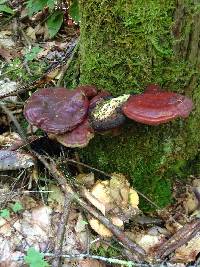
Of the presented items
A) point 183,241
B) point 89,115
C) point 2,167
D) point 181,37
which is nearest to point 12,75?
point 2,167

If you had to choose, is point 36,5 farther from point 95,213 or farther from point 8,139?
point 95,213

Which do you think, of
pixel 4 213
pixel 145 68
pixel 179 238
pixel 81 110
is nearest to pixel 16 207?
pixel 4 213

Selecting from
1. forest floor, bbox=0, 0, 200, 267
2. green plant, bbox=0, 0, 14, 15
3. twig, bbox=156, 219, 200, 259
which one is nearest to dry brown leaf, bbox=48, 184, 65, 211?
forest floor, bbox=0, 0, 200, 267

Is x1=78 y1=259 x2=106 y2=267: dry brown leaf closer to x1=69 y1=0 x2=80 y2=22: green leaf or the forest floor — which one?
the forest floor

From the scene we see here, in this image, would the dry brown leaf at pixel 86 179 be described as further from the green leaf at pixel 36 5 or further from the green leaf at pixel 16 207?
the green leaf at pixel 36 5

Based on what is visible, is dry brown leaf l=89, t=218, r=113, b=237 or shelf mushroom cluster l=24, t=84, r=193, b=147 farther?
dry brown leaf l=89, t=218, r=113, b=237

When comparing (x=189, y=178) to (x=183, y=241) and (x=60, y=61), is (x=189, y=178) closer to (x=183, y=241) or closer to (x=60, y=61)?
(x=183, y=241)

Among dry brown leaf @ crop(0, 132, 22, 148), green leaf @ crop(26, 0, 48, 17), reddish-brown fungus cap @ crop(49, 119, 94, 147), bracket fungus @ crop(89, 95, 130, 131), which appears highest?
green leaf @ crop(26, 0, 48, 17)
